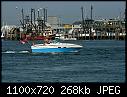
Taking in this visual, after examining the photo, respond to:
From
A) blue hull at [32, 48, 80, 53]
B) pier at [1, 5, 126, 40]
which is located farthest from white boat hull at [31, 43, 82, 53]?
pier at [1, 5, 126, 40]

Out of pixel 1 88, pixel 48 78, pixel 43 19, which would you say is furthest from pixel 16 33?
pixel 1 88

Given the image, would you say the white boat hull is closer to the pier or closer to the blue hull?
the blue hull

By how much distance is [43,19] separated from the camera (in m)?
80.4

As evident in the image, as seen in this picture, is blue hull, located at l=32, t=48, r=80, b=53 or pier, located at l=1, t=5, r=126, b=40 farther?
pier, located at l=1, t=5, r=126, b=40

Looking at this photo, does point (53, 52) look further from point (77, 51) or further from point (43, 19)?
point (43, 19)

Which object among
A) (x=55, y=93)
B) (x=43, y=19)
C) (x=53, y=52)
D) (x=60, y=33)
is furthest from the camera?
(x=60, y=33)

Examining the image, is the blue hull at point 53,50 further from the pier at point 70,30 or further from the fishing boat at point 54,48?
the pier at point 70,30

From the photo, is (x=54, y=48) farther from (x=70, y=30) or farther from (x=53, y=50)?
(x=70, y=30)

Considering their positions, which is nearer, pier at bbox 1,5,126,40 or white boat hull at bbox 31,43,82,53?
white boat hull at bbox 31,43,82,53

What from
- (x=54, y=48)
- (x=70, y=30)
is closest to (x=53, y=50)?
(x=54, y=48)

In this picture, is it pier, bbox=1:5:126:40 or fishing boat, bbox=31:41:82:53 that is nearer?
fishing boat, bbox=31:41:82:53

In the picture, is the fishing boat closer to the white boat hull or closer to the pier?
the white boat hull

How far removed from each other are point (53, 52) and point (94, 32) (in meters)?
56.4

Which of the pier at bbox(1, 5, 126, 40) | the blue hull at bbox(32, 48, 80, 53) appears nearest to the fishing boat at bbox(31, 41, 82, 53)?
the blue hull at bbox(32, 48, 80, 53)
